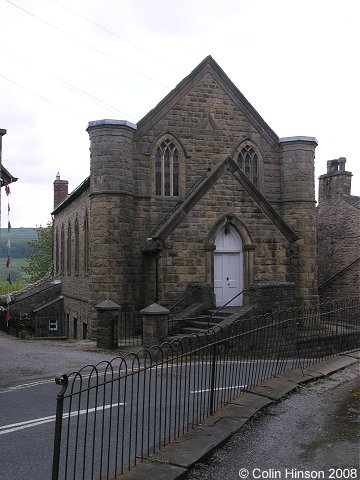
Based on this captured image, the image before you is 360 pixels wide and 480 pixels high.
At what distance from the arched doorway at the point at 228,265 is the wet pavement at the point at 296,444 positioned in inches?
409

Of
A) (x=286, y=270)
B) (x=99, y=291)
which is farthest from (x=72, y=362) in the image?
(x=286, y=270)

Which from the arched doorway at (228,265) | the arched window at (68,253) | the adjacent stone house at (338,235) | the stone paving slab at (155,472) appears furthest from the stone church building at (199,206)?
the stone paving slab at (155,472)

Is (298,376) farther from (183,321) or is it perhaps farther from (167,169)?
(167,169)

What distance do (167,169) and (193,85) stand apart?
3784mm

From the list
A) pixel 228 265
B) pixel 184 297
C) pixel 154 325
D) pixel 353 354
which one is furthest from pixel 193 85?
pixel 353 354

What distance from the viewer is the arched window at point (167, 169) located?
21.2 metres

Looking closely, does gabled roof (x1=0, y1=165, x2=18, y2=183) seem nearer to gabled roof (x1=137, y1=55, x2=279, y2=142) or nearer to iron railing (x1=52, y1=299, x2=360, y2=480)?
gabled roof (x1=137, y1=55, x2=279, y2=142)

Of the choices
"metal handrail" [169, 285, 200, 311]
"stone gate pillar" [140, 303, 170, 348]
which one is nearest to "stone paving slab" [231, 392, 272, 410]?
"stone gate pillar" [140, 303, 170, 348]

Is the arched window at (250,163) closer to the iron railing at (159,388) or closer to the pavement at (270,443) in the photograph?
the iron railing at (159,388)

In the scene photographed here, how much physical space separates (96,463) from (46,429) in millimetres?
Answer: 1651

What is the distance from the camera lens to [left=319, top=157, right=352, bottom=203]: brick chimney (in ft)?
94.2

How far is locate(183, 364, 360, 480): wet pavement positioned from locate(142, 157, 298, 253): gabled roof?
986 centimetres

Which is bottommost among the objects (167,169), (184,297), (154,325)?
(154,325)

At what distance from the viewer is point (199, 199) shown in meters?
19.4
